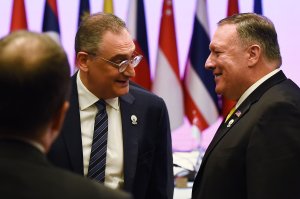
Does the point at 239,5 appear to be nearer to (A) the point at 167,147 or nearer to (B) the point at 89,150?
(A) the point at 167,147

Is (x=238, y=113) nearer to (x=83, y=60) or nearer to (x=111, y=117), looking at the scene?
(x=111, y=117)

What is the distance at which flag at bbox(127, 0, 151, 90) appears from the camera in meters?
5.27

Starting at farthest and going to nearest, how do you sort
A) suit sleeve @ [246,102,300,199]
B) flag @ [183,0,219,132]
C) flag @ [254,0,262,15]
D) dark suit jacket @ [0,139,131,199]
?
flag @ [183,0,219,132] → flag @ [254,0,262,15] → suit sleeve @ [246,102,300,199] → dark suit jacket @ [0,139,131,199]

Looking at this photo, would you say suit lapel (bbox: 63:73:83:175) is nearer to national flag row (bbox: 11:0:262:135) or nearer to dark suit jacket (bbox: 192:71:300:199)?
dark suit jacket (bbox: 192:71:300:199)

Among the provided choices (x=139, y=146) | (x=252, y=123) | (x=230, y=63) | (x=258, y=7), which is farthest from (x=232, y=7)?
(x=252, y=123)

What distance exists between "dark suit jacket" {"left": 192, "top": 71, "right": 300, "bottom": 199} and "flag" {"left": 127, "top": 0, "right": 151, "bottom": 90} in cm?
268

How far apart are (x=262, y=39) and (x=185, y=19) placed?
272 centimetres

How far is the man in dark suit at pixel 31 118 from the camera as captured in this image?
1329mm

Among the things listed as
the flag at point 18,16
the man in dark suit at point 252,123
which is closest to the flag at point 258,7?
the flag at point 18,16

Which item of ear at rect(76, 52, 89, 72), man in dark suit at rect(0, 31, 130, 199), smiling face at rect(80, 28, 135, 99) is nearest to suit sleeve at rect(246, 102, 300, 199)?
smiling face at rect(80, 28, 135, 99)

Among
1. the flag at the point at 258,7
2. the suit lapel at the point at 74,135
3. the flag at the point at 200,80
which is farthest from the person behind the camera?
the flag at the point at 200,80

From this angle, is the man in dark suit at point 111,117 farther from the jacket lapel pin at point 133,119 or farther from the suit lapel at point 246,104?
the suit lapel at point 246,104

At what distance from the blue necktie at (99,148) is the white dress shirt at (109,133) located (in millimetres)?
21

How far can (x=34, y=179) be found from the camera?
1.33 metres
